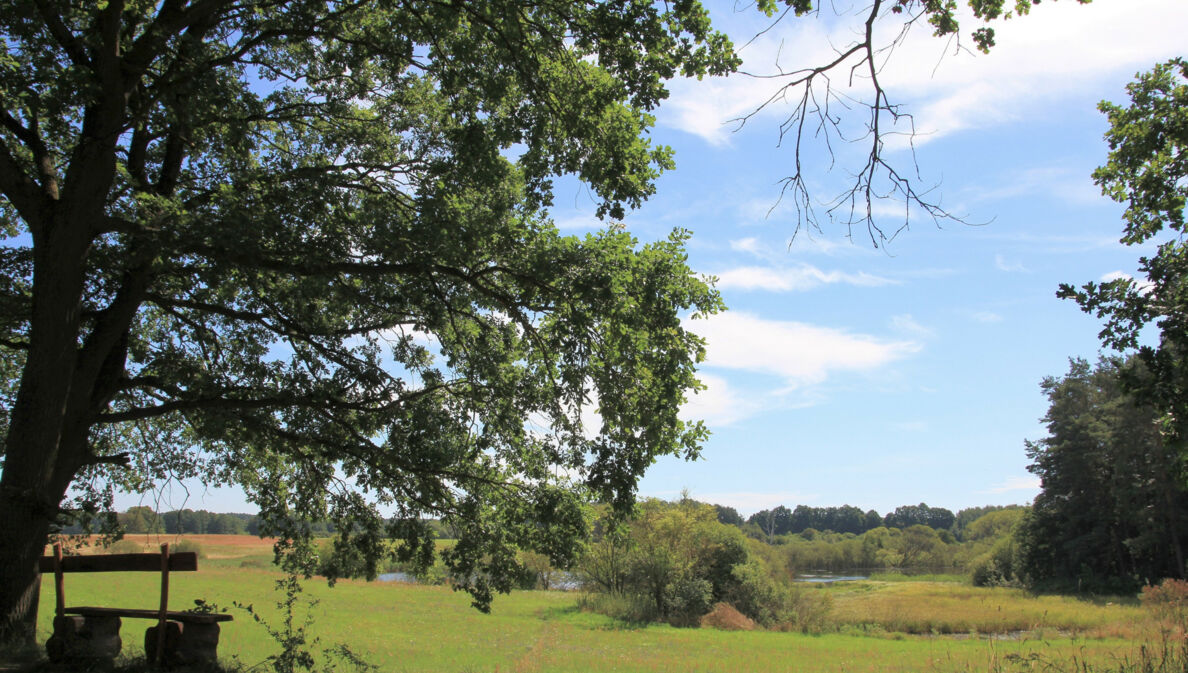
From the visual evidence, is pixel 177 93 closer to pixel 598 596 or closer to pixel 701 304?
pixel 701 304

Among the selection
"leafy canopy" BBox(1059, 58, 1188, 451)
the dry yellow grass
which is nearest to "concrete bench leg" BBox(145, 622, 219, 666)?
"leafy canopy" BBox(1059, 58, 1188, 451)

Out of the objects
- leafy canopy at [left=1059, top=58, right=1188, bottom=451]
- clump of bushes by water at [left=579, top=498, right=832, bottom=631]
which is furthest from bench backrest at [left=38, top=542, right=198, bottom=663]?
clump of bushes by water at [left=579, top=498, right=832, bottom=631]

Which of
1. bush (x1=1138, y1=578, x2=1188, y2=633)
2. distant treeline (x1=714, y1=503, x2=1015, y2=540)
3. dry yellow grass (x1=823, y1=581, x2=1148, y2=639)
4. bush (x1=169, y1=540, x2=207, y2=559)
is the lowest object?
distant treeline (x1=714, y1=503, x2=1015, y2=540)

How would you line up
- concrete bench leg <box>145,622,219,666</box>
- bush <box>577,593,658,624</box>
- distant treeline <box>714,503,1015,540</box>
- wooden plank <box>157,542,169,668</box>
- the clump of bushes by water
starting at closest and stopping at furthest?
wooden plank <box>157,542,169,668</box>
concrete bench leg <box>145,622,219,666</box>
bush <box>577,593,658,624</box>
the clump of bushes by water
distant treeline <box>714,503,1015,540</box>

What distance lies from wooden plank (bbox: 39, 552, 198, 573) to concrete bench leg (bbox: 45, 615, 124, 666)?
2.25 ft

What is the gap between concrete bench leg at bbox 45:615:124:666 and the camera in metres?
8.36

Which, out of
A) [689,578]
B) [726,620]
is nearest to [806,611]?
[726,620]

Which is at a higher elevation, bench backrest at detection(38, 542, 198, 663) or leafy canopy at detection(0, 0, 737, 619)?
leafy canopy at detection(0, 0, 737, 619)

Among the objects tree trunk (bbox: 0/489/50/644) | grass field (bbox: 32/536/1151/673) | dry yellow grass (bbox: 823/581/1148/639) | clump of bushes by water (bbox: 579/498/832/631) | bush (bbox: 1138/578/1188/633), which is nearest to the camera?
tree trunk (bbox: 0/489/50/644)

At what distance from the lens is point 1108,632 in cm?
3105

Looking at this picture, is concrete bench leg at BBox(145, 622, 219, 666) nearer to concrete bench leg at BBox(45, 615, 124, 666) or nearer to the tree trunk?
concrete bench leg at BBox(45, 615, 124, 666)

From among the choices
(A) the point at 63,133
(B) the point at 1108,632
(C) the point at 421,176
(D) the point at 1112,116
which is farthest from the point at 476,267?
(B) the point at 1108,632

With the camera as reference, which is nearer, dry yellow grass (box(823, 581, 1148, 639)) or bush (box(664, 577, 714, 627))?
dry yellow grass (box(823, 581, 1148, 639))

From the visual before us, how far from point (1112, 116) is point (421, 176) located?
35.1ft
